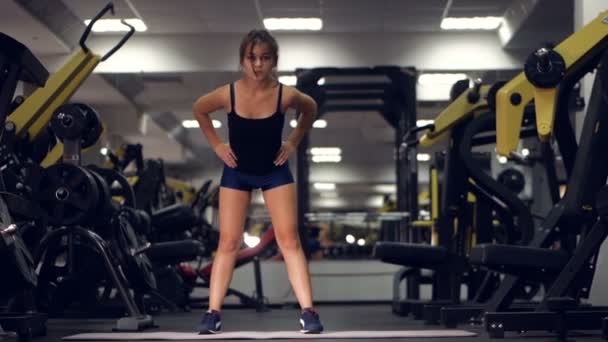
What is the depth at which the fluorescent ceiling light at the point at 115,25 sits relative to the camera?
8.99 metres

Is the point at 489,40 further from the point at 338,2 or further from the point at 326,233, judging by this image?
the point at 326,233

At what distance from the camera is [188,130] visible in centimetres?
1411

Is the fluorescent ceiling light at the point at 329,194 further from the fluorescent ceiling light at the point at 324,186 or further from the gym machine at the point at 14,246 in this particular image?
the gym machine at the point at 14,246

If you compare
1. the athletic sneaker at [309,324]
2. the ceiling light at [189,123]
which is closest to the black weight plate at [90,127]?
the athletic sneaker at [309,324]

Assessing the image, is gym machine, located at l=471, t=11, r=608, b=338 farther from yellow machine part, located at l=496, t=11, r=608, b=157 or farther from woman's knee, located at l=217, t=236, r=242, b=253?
woman's knee, located at l=217, t=236, r=242, b=253

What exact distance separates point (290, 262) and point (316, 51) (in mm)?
6122

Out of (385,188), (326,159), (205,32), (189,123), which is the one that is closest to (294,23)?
(205,32)

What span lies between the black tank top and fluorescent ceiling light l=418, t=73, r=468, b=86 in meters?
6.33

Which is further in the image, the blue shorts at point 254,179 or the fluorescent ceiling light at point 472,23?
the fluorescent ceiling light at point 472,23

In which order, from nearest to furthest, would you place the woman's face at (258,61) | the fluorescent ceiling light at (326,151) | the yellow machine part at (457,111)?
the woman's face at (258,61) → the yellow machine part at (457,111) → the fluorescent ceiling light at (326,151)


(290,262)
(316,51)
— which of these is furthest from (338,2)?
(290,262)

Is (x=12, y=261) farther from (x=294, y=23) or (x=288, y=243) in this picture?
(x=294, y=23)

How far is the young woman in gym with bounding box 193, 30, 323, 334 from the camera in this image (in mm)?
3725

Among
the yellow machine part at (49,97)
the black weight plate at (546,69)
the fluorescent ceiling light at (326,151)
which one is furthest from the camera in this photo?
the fluorescent ceiling light at (326,151)
